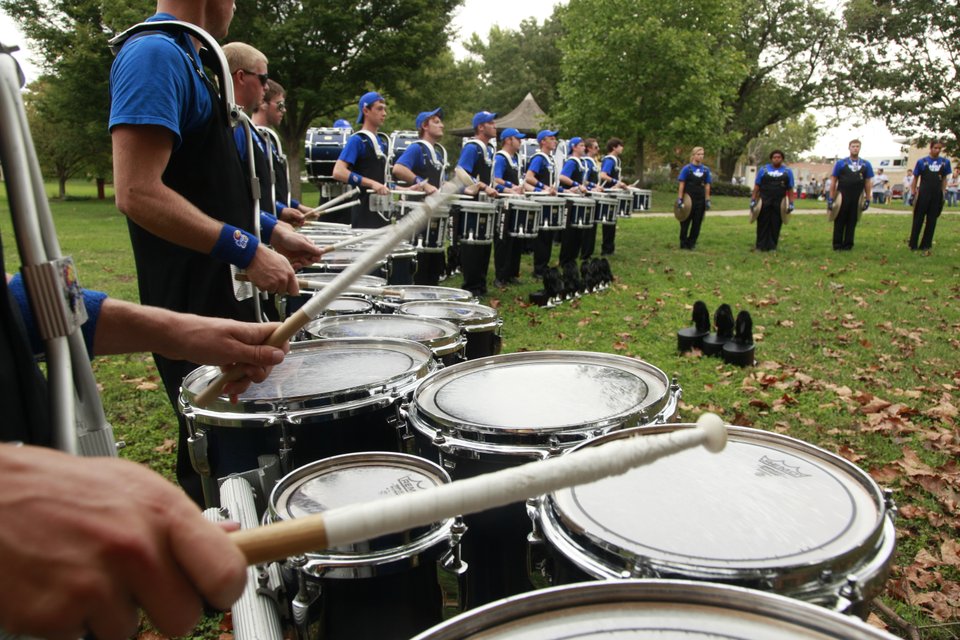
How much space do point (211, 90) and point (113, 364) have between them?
15.0 ft

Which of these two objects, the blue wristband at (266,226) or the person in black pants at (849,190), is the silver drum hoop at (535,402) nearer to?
the blue wristband at (266,226)

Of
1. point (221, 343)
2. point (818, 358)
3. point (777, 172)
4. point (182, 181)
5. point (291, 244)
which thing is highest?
point (777, 172)

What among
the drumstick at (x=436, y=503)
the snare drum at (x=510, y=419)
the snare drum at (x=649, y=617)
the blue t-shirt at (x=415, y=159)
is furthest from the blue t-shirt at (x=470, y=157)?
the drumstick at (x=436, y=503)

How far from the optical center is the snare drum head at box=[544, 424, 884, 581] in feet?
4.33

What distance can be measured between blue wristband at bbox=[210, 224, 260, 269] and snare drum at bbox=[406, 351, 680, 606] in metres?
0.76

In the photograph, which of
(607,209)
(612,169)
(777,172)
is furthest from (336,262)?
(777,172)

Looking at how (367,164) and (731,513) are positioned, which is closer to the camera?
(731,513)

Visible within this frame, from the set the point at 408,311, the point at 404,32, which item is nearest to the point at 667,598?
the point at 408,311

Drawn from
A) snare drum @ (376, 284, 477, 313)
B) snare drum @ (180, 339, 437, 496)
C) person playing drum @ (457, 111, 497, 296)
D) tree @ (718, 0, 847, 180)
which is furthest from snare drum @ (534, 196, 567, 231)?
tree @ (718, 0, 847, 180)

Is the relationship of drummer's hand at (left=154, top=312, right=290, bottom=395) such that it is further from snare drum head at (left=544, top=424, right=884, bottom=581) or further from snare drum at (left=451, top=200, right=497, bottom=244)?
snare drum at (left=451, top=200, right=497, bottom=244)

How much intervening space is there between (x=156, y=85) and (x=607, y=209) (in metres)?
10.8

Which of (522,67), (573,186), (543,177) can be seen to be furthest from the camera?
(522,67)

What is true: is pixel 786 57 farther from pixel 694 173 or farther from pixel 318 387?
pixel 318 387

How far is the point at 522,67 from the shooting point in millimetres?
48969
